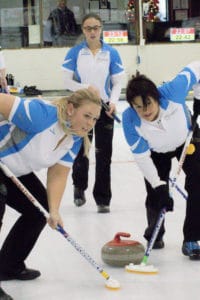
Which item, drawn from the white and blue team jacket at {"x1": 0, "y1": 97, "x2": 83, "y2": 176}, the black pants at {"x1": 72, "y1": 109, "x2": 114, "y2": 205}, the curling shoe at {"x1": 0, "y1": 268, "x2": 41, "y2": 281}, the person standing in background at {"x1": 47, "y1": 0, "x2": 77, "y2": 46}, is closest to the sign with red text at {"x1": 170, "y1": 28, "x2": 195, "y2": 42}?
the person standing in background at {"x1": 47, "y1": 0, "x2": 77, "y2": 46}

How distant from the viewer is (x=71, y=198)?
5.17 m

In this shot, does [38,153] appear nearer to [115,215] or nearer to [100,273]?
[100,273]

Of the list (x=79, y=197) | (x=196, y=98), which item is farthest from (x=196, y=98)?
(x=79, y=197)

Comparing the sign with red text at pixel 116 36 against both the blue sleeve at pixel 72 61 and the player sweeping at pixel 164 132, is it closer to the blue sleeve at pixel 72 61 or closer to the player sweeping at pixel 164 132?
the blue sleeve at pixel 72 61

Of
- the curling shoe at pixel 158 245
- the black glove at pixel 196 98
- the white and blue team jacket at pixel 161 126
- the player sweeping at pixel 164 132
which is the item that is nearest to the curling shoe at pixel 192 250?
the player sweeping at pixel 164 132

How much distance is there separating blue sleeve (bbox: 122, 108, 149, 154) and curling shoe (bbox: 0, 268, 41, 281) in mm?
708

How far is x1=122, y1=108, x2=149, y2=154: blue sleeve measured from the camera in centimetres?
343

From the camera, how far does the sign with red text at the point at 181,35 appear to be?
507 inches

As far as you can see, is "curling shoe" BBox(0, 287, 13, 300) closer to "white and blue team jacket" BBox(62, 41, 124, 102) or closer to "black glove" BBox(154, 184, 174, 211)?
"black glove" BBox(154, 184, 174, 211)

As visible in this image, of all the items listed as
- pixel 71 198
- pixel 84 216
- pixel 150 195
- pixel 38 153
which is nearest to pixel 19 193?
pixel 38 153

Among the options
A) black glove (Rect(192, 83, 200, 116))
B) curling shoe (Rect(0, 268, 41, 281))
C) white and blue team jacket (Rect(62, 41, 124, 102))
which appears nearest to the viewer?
curling shoe (Rect(0, 268, 41, 281))

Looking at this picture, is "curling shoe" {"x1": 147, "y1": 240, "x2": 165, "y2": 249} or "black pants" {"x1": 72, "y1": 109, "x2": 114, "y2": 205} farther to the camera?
"black pants" {"x1": 72, "y1": 109, "x2": 114, "y2": 205}

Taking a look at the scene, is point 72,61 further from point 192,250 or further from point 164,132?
point 192,250

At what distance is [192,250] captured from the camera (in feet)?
11.6
